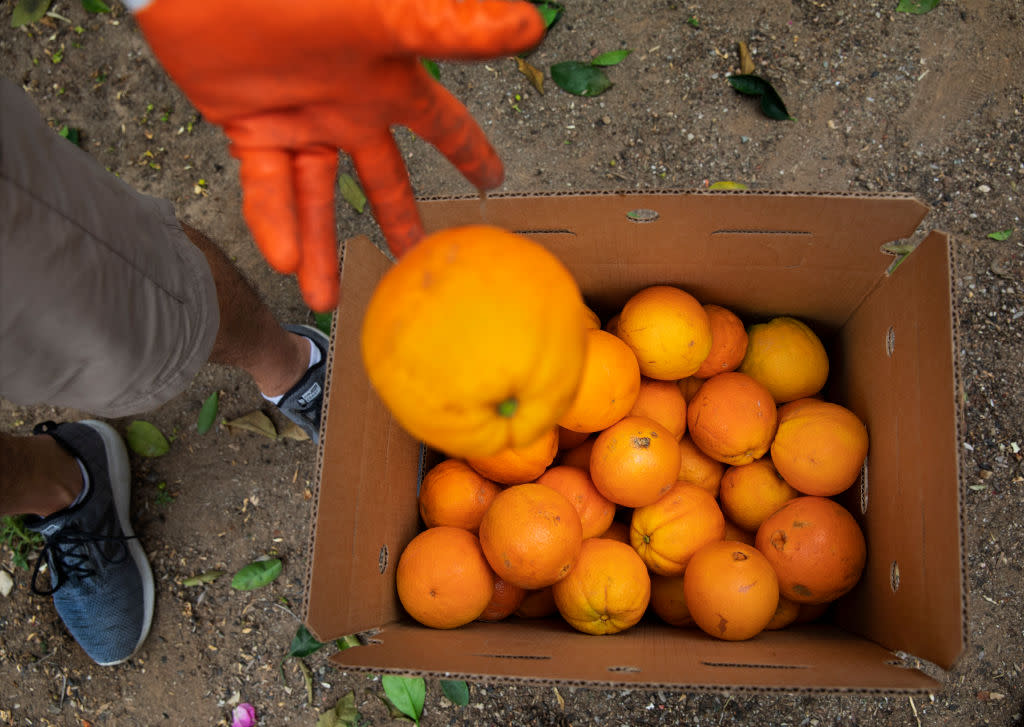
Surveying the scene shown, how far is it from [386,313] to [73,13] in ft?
7.45

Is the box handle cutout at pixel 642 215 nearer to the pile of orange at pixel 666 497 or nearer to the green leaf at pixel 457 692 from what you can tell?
the pile of orange at pixel 666 497

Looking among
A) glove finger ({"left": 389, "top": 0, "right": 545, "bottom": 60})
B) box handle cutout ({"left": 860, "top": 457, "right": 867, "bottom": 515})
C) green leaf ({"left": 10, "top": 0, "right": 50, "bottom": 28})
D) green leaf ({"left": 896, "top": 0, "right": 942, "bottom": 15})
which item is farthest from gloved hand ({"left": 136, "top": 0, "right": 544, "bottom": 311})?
green leaf ({"left": 10, "top": 0, "right": 50, "bottom": 28})

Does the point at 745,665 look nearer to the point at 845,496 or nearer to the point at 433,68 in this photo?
the point at 845,496

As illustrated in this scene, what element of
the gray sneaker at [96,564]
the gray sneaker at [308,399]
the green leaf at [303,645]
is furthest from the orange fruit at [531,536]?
the gray sneaker at [96,564]

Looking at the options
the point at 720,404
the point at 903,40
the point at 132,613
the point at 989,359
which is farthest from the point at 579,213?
the point at 132,613

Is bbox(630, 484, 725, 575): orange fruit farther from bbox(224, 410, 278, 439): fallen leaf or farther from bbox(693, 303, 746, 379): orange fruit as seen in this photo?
bbox(224, 410, 278, 439): fallen leaf

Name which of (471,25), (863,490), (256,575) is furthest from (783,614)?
A: (256,575)

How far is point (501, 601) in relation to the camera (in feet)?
4.33

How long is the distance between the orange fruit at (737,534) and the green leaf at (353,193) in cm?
128

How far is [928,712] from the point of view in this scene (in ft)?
5.33

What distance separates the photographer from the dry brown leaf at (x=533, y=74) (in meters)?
2.02

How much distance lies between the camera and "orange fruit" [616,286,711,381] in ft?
4.22

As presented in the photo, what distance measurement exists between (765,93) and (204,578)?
6.56ft

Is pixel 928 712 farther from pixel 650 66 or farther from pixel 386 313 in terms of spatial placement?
pixel 650 66
